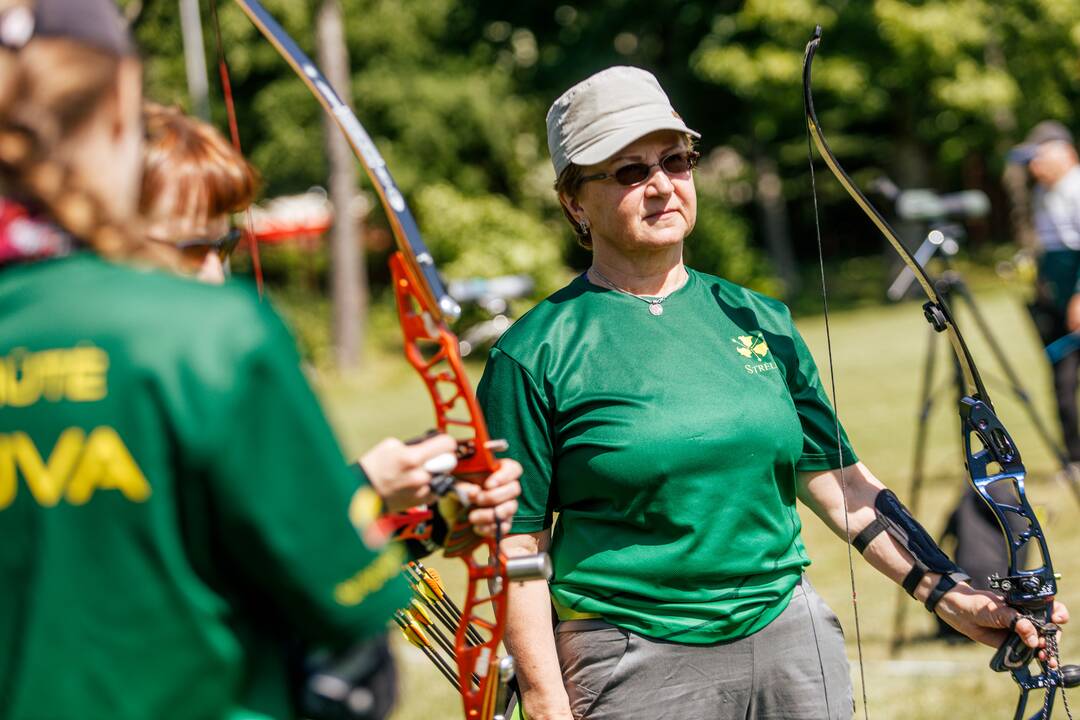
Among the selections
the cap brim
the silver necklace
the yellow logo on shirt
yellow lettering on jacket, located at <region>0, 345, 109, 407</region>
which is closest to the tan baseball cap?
the cap brim

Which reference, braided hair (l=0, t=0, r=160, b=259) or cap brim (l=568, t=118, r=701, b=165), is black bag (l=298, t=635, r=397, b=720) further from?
cap brim (l=568, t=118, r=701, b=165)

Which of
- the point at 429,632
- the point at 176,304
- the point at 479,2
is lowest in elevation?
the point at 429,632

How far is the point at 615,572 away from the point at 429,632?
0.42 m

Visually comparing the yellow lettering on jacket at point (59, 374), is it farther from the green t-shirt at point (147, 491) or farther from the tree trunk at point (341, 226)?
the tree trunk at point (341, 226)

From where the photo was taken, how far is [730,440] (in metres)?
2.53

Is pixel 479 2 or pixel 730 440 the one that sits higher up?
pixel 479 2

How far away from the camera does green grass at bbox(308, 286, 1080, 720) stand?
16.7ft

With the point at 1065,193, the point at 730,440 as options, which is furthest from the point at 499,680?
the point at 1065,193

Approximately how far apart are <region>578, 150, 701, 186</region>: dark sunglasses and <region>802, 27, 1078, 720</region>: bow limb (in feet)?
1.02

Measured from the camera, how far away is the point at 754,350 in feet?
8.87

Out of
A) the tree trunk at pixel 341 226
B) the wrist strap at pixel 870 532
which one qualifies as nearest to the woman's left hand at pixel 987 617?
the wrist strap at pixel 870 532

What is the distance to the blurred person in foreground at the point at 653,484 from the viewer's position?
2.52 metres

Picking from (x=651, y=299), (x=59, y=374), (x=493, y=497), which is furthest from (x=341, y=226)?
(x=59, y=374)

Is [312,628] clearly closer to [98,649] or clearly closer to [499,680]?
[98,649]
